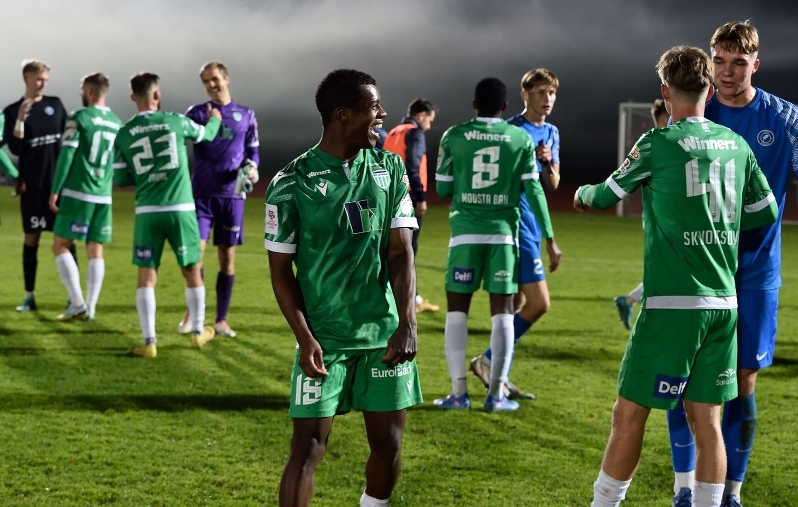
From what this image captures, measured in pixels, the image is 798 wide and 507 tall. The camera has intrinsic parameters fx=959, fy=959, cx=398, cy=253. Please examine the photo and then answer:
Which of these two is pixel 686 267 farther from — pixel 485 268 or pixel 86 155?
pixel 86 155

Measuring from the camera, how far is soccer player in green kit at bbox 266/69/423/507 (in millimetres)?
2941

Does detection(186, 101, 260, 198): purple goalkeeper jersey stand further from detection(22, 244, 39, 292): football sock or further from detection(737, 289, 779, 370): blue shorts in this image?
detection(737, 289, 779, 370): blue shorts

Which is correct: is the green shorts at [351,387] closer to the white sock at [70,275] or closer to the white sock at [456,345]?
the white sock at [456,345]

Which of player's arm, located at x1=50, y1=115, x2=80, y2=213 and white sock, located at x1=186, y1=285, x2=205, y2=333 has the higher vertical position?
player's arm, located at x1=50, y1=115, x2=80, y2=213

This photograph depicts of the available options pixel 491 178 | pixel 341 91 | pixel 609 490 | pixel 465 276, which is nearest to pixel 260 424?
pixel 465 276

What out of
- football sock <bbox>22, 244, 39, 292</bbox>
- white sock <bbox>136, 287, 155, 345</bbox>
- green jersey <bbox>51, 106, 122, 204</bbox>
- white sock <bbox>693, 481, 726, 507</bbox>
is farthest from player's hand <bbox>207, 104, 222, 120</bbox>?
white sock <bbox>693, 481, 726, 507</bbox>

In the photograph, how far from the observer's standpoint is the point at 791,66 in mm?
33812

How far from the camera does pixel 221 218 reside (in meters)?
7.83

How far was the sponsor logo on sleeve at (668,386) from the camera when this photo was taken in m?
3.21

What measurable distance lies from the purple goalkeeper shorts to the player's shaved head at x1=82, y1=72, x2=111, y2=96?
1364 mm

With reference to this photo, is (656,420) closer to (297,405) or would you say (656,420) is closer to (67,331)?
(297,405)

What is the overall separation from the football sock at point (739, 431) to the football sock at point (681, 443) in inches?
6.0

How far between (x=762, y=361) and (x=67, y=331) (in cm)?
610

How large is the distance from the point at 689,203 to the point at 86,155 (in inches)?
253
